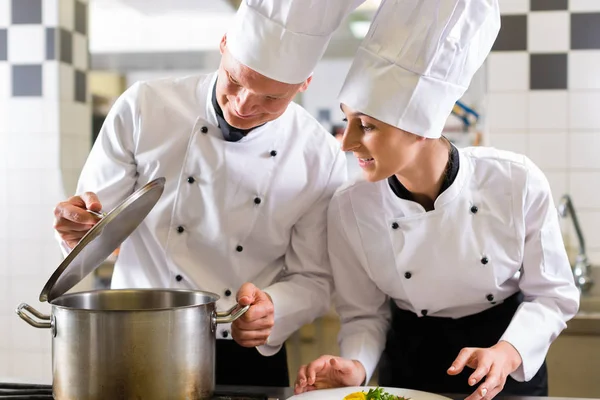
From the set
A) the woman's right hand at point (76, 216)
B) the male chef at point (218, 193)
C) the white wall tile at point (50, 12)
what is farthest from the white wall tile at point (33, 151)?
the woman's right hand at point (76, 216)

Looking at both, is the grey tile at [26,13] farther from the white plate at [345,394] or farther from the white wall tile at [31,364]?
the white plate at [345,394]

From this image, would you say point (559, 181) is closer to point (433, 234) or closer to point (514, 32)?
point (514, 32)

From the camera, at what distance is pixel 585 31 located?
9.80 ft

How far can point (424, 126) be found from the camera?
148cm

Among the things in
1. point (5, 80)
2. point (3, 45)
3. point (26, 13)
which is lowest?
point (5, 80)

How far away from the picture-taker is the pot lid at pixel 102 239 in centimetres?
114

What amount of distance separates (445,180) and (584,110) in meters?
1.65

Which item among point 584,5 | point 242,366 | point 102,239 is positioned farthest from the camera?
point 584,5

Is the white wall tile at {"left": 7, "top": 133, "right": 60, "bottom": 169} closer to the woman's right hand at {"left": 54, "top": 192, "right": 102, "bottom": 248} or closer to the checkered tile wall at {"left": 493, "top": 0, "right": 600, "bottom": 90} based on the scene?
the woman's right hand at {"left": 54, "top": 192, "right": 102, "bottom": 248}

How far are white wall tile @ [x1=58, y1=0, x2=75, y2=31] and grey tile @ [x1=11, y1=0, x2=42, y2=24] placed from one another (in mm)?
96

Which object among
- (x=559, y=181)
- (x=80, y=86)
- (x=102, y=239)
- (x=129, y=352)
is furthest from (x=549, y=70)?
(x=129, y=352)

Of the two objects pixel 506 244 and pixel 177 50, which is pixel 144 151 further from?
pixel 177 50

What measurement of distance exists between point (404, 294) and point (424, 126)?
0.45 meters

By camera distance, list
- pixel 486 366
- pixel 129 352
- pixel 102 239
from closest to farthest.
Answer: pixel 129 352 → pixel 102 239 → pixel 486 366
